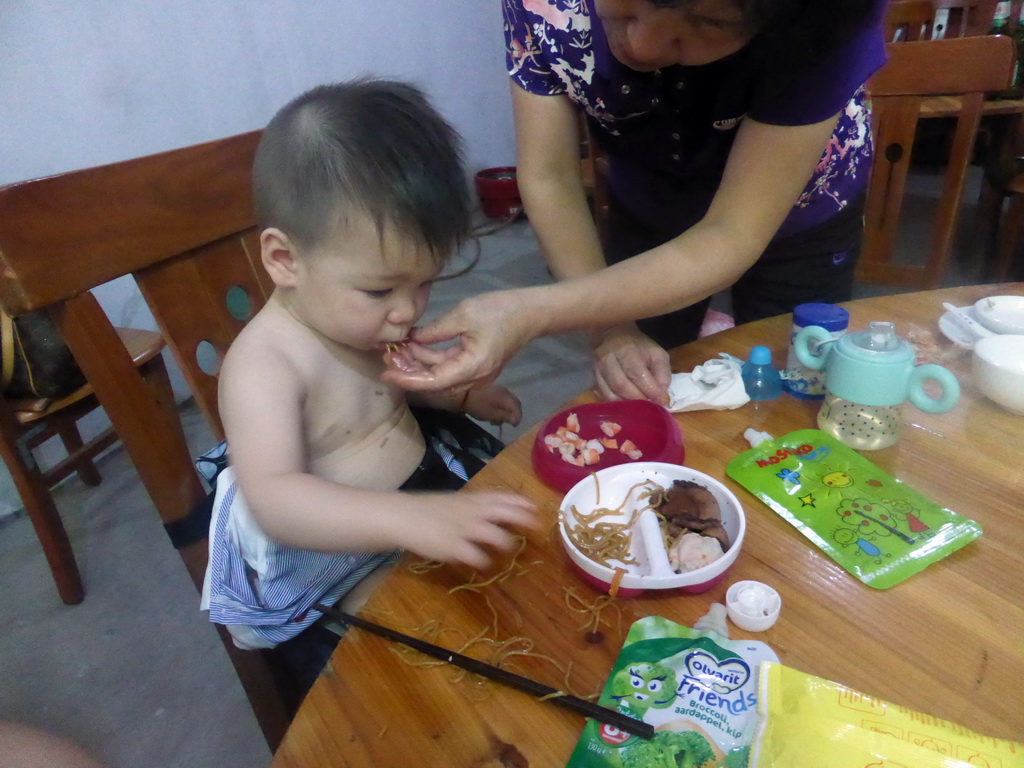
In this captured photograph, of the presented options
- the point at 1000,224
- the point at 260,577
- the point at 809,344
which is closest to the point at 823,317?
the point at 809,344

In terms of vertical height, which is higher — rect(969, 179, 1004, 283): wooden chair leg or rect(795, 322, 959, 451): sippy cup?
rect(795, 322, 959, 451): sippy cup

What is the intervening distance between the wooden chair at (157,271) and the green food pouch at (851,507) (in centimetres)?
66

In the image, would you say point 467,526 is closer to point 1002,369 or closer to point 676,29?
point 676,29

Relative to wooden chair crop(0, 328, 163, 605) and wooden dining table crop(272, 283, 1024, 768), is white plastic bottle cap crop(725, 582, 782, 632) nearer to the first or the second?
wooden dining table crop(272, 283, 1024, 768)

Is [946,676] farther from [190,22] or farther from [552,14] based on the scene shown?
[190,22]

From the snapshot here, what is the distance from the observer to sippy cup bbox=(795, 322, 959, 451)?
2.23 feet

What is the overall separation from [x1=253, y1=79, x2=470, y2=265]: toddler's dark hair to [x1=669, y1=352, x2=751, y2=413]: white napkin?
34 cm

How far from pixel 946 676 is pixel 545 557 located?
33cm

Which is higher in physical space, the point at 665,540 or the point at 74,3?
the point at 74,3

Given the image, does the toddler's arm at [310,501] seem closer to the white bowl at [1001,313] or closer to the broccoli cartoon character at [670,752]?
the broccoli cartoon character at [670,752]

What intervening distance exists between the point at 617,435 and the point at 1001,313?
0.57 metres

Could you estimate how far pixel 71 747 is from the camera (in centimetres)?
62

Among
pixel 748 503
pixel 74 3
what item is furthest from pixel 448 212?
pixel 74 3

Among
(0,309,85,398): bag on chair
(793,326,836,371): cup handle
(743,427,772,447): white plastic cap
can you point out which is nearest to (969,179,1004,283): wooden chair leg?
(793,326,836,371): cup handle
